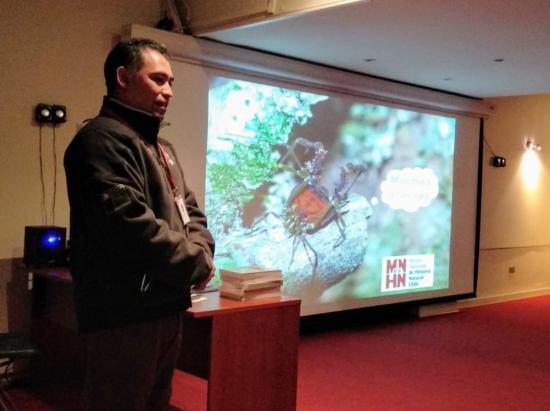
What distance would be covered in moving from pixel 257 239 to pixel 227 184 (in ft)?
1.67

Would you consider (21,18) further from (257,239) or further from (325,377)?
(325,377)

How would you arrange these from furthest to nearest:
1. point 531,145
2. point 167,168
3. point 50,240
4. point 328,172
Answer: point 531,145 < point 328,172 < point 50,240 < point 167,168

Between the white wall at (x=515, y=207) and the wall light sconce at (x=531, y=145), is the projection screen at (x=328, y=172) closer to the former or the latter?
the white wall at (x=515, y=207)

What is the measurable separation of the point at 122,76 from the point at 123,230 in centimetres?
45

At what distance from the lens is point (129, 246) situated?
4.91 feet

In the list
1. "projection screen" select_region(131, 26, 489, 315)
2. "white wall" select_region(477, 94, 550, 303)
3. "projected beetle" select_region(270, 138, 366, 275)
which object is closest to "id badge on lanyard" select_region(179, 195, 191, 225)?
"projection screen" select_region(131, 26, 489, 315)

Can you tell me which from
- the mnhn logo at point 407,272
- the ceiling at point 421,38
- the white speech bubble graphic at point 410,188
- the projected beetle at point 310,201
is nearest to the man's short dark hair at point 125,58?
the ceiling at point 421,38

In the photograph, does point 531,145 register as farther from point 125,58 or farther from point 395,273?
point 125,58

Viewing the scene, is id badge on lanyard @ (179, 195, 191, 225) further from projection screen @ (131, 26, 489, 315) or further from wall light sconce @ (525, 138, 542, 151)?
wall light sconce @ (525, 138, 542, 151)

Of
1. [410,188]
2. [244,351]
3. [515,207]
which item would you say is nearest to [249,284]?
[244,351]

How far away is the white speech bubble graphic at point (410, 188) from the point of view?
18.6 feet

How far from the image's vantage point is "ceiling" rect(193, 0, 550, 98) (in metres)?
3.41

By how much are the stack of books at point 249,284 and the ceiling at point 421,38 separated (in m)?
1.55

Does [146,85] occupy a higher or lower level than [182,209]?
higher
